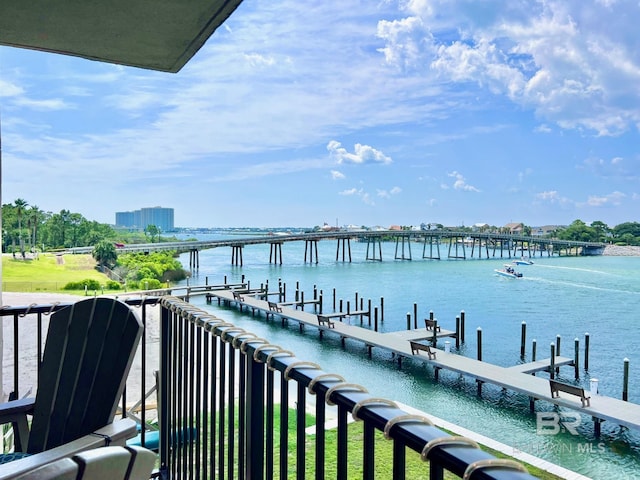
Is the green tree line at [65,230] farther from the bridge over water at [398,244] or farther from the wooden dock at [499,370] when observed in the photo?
the wooden dock at [499,370]

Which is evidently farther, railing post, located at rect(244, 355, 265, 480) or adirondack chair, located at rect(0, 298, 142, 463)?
adirondack chair, located at rect(0, 298, 142, 463)

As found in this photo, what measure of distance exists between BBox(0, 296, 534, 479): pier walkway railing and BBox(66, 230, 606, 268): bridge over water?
3780 cm

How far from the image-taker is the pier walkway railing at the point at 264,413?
0.65m

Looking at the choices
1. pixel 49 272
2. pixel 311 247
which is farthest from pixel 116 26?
pixel 311 247

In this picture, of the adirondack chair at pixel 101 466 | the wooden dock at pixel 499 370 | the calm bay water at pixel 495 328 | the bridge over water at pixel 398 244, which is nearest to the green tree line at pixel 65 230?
the bridge over water at pixel 398 244

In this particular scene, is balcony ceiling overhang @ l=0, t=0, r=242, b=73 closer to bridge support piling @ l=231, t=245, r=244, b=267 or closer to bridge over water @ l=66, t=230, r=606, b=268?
bridge over water @ l=66, t=230, r=606, b=268

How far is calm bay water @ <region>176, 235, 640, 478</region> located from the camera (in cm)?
1186

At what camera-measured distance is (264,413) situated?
127cm

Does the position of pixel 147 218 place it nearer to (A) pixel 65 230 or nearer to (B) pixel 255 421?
(A) pixel 65 230

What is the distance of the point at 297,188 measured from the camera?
3989 inches

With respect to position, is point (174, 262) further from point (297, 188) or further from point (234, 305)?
point (297, 188)

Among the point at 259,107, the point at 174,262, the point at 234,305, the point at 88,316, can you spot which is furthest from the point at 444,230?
the point at 88,316

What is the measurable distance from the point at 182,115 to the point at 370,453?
4046 inches

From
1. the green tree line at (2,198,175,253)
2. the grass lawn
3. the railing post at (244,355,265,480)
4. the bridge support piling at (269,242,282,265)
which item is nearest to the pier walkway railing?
the railing post at (244,355,265,480)
